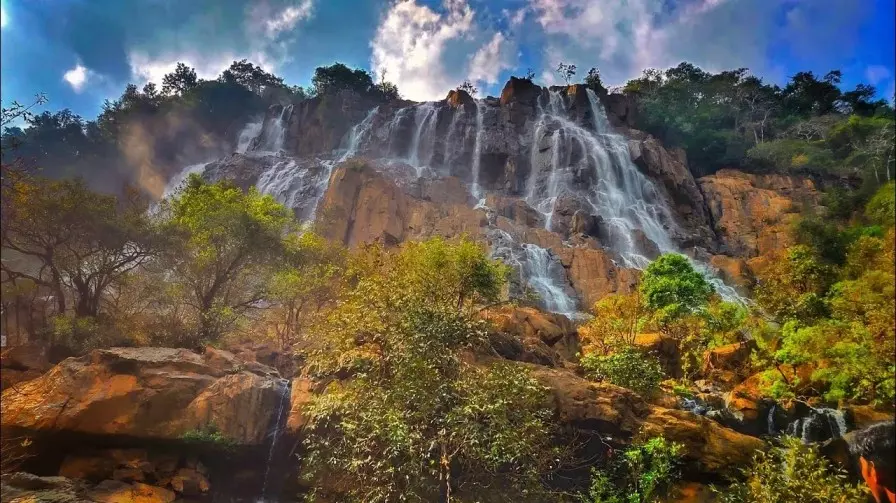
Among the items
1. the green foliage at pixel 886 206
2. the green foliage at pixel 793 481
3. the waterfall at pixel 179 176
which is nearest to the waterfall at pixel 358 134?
the waterfall at pixel 179 176

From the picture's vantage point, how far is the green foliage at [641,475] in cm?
1128

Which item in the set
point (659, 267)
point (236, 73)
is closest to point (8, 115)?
point (659, 267)

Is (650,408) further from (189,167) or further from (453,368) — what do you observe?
(189,167)

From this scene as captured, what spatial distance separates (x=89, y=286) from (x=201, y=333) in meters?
3.86

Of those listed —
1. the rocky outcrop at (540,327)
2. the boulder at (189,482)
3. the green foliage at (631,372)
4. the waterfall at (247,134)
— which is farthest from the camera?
the waterfall at (247,134)

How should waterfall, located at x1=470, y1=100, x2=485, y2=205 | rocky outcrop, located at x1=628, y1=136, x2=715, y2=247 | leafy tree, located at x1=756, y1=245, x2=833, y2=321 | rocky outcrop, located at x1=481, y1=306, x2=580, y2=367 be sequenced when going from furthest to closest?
waterfall, located at x1=470, y1=100, x2=485, y2=205 → rocky outcrop, located at x1=628, y1=136, x2=715, y2=247 → rocky outcrop, located at x1=481, y1=306, x2=580, y2=367 → leafy tree, located at x1=756, y1=245, x2=833, y2=321

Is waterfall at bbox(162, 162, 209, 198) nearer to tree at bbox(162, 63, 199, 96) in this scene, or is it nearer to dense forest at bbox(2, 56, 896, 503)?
tree at bbox(162, 63, 199, 96)

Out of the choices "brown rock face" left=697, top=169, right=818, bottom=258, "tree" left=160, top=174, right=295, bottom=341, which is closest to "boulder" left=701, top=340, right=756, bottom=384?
"tree" left=160, top=174, right=295, bottom=341

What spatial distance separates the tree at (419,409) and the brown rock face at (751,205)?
105 feet

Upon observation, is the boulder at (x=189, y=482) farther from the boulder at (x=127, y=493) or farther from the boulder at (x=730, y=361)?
the boulder at (x=730, y=361)

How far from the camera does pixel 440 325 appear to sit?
10.5 metres

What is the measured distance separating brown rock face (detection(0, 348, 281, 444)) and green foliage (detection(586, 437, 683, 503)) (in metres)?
8.71

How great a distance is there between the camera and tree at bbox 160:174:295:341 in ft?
62.0

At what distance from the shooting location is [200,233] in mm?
19000
